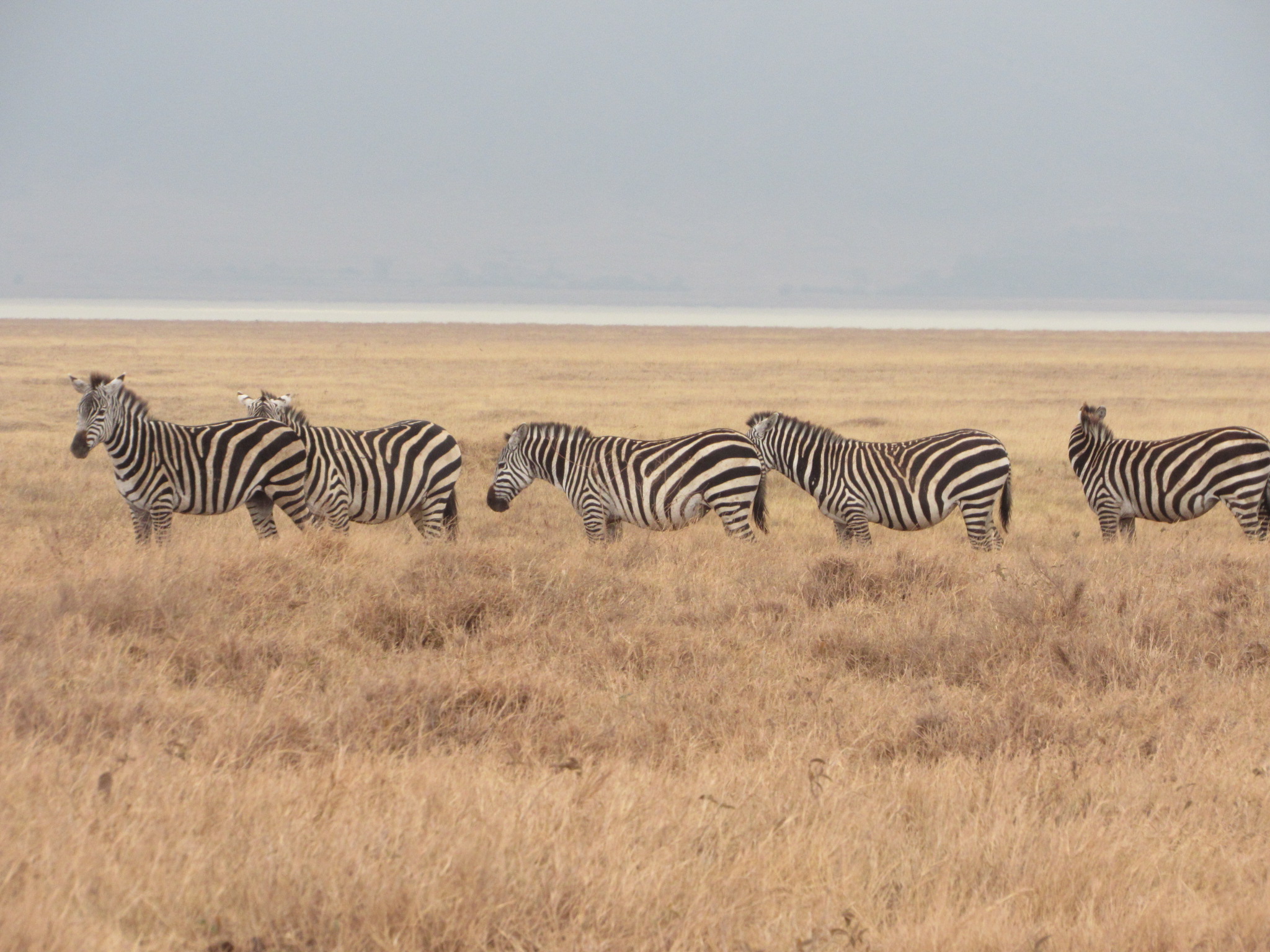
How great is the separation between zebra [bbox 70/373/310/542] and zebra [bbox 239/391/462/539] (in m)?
0.45

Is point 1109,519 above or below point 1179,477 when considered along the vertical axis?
below

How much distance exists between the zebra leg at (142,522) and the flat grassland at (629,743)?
0.30m

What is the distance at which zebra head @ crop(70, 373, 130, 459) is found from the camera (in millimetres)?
9734

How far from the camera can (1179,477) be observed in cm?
1137

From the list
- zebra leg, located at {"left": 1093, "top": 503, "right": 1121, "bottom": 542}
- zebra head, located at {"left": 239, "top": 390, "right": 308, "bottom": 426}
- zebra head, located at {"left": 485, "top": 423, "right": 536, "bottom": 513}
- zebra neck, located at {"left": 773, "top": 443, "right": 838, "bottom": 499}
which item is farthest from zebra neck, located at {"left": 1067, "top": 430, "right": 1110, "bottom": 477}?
zebra head, located at {"left": 239, "top": 390, "right": 308, "bottom": 426}

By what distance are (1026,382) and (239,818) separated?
1643 inches

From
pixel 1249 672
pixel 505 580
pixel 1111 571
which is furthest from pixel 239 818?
pixel 1111 571

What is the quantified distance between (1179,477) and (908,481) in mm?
2664

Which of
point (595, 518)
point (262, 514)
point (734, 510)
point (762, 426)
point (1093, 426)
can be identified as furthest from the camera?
point (762, 426)

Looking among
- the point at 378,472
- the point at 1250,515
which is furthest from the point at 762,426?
the point at 1250,515

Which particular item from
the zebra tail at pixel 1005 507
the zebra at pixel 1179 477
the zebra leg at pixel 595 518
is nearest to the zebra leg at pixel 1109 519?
the zebra at pixel 1179 477

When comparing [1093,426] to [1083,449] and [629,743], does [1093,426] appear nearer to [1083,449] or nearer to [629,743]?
[1083,449]

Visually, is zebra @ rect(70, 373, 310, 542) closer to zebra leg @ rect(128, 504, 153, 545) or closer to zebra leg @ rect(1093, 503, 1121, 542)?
zebra leg @ rect(128, 504, 153, 545)

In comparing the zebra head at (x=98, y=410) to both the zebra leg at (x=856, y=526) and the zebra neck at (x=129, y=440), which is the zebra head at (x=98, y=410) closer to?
the zebra neck at (x=129, y=440)
